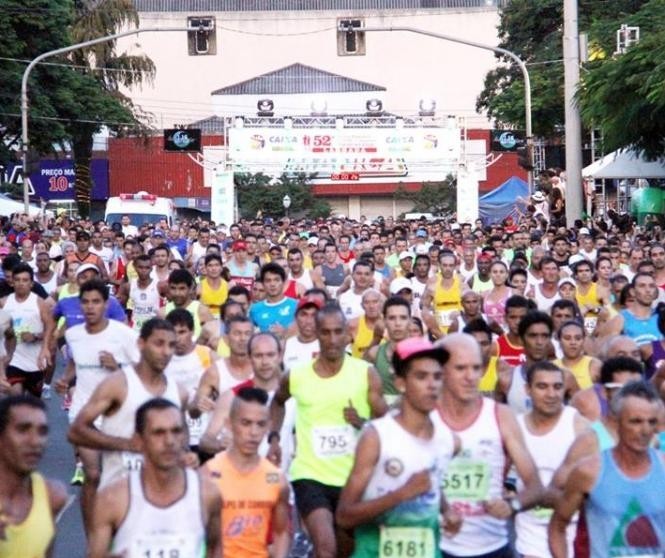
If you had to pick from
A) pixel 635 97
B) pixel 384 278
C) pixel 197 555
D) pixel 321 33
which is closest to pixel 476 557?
pixel 197 555

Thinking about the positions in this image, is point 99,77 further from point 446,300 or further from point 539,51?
point 446,300

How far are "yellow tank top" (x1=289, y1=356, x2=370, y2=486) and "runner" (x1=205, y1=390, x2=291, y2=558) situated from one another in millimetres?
1267

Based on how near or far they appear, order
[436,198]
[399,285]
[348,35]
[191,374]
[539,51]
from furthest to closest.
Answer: [436,198] < [539,51] < [348,35] < [399,285] < [191,374]

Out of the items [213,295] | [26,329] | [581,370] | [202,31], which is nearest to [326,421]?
[581,370]

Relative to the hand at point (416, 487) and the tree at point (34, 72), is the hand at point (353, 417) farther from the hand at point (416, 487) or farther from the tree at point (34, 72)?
the tree at point (34, 72)

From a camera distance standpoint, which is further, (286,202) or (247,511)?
(286,202)

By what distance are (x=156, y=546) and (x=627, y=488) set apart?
1.80 metres

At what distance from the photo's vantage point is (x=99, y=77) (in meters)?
62.2

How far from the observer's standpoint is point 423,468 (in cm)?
707

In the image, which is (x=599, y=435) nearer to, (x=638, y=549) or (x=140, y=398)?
(x=638, y=549)

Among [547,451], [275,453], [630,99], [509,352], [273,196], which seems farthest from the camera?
[273,196]

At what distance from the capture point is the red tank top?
12734 millimetres

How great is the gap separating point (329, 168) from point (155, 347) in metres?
35.5

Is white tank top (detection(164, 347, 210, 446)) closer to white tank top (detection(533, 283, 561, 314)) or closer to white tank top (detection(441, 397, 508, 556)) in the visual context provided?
white tank top (detection(441, 397, 508, 556))
